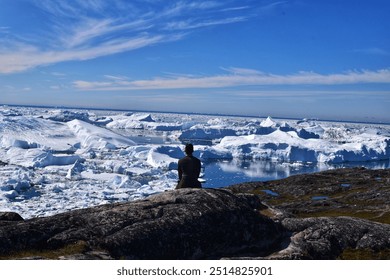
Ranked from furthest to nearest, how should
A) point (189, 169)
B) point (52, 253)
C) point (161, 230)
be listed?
point (189, 169)
point (161, 230)
point (52, 253)

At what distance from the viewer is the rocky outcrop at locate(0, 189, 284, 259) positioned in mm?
10703

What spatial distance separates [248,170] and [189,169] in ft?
357

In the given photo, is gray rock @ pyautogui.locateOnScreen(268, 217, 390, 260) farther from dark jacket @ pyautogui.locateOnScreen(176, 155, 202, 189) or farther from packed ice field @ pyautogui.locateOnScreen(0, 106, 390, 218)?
packed ice field @ pyautogui.locateOnScreen(0, 106, 390, 218)

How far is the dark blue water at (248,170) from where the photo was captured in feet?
327

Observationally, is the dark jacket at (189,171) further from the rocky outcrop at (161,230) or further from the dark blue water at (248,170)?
the dark blue water at (248,170)

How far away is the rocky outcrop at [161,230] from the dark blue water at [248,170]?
247 feet

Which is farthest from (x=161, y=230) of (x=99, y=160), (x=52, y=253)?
(x=99, y=160)

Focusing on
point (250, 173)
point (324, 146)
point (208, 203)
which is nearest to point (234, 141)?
point (324, 146)

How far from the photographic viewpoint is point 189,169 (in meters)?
15.0

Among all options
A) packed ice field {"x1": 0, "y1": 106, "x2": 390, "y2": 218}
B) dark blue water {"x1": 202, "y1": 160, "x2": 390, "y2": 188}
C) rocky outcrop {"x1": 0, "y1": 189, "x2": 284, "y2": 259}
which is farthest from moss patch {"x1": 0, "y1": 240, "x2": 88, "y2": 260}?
dark blue water {"x1": 202, "y1": 160, "x2": 390, "y2": 188}

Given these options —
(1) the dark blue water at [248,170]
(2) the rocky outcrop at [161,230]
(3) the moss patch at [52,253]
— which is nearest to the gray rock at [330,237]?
(2) the rocky outcrop at [161,230]

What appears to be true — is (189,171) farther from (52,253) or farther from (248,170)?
(248,170)

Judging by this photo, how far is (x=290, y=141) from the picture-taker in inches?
6452

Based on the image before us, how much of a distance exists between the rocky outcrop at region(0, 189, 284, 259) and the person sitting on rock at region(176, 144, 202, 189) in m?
1.16
